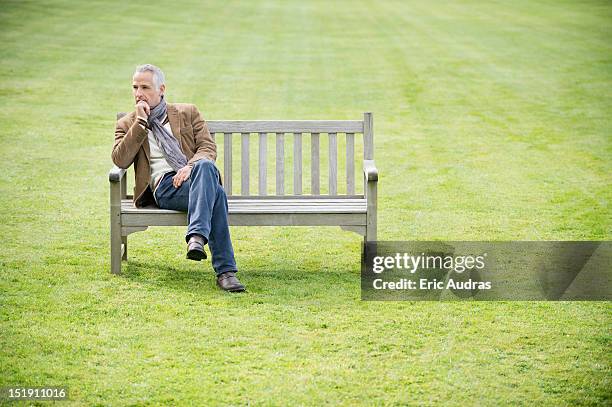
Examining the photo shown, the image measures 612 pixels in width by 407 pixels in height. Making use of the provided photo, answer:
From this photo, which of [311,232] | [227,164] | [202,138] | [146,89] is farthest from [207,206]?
[311,232]

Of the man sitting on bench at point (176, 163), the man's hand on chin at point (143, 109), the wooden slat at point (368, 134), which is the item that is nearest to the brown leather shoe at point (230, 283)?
the man sitting on bench at point (176, 163)

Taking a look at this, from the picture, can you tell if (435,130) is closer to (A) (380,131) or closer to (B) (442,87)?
(A) (380,131)

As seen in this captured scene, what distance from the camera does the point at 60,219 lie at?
920 cm

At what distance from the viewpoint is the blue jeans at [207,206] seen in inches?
276

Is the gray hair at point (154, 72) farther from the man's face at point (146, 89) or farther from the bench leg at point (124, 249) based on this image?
the bench leg at point (124, 249)

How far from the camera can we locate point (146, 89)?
24.5ft

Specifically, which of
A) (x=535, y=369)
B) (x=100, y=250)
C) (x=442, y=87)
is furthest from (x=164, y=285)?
(x=442, y=87)

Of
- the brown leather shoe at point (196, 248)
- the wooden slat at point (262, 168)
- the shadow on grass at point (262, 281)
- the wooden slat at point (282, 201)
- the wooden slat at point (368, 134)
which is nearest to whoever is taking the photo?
the brown leather shoe at point (196, 248)

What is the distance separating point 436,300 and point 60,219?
12.2 ft

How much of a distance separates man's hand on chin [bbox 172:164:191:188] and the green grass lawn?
0.68 meters

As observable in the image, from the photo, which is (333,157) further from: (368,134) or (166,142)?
(166,142)

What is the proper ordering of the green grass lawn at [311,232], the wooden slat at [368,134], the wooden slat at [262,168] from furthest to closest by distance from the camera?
the wooden slat at [262,168]
the wooden slat at [368,134]
the green grass lawn at [311,232]

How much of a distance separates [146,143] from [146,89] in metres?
0.38

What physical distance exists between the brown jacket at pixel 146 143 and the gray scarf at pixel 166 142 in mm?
65
